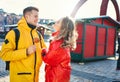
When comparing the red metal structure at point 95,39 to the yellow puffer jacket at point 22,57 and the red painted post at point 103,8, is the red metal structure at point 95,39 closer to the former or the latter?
the red painted post at point 103,8

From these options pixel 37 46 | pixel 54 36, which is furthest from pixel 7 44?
pixel 54 36

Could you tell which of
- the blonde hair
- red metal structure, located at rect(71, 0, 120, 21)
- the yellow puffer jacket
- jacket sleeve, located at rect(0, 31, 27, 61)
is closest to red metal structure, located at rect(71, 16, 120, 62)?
red metal structure, located at rect(71, 0, 120, 21)

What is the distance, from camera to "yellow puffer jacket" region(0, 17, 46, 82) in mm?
2951

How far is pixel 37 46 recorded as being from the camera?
315 centimetres

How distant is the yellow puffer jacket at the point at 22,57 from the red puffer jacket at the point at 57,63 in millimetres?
173

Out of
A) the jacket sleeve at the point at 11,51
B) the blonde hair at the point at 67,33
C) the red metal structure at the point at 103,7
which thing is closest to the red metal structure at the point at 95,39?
the red metal structure at the point at 103,7

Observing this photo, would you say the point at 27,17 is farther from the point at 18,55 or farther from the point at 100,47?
the point at 100,47

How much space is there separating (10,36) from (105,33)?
11.2 meters

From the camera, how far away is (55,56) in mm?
3102

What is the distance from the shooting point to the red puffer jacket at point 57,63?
3096 mm

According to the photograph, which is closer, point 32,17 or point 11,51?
point 11,51

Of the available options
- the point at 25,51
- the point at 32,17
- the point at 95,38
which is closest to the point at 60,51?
the point at 25,51

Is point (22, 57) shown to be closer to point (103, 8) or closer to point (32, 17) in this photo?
point (32, 17)

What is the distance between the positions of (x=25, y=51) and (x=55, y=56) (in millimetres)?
422
